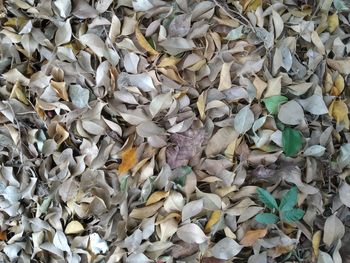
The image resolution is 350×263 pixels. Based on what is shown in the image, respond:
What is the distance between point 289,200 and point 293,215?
0.03 m

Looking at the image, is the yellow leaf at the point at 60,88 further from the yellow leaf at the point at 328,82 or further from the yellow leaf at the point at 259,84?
the yellow leaf at the point at 328,82

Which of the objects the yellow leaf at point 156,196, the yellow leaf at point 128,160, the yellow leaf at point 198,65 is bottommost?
the yellow leaf at point 156,196

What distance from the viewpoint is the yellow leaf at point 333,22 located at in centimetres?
103

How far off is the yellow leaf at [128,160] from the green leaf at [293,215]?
29 centimetres

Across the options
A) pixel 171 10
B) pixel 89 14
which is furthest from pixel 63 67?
pixel 171 10

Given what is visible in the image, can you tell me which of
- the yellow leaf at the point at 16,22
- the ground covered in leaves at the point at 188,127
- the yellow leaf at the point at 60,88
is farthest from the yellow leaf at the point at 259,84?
the yellow leaf at the point at 16,22

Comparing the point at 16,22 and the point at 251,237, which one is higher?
the point at 16,22

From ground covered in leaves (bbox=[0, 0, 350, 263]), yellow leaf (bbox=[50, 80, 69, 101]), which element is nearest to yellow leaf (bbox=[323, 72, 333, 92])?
ground covered in leaves (bbox=[0, 0, 350, 263])

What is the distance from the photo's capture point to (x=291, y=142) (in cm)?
95

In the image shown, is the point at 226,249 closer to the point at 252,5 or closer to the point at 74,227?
the point at 74,227

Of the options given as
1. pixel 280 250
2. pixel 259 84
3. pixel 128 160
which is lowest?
pixel 280 250

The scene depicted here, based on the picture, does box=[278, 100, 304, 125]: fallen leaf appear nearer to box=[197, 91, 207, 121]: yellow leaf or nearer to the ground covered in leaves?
the ground covered in leaves

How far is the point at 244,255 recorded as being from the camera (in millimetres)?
993

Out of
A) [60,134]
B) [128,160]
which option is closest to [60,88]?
[60,134]
